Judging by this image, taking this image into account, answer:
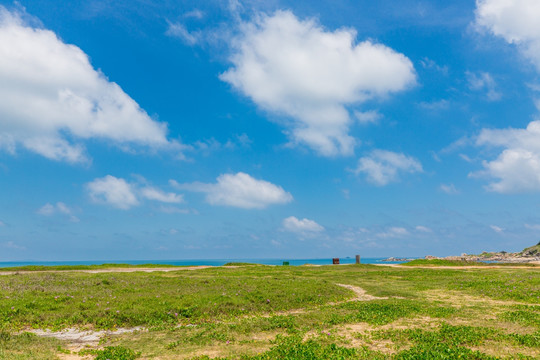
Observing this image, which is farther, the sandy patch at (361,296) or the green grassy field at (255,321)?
the sandy patch at (361,296)

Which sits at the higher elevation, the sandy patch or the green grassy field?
the green grassy field

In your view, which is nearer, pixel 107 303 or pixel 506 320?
pixel 506 320

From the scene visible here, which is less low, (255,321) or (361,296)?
(255,321)

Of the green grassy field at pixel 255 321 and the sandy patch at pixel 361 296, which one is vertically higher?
the green grassy field at pixel 255 321

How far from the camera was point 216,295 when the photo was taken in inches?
997

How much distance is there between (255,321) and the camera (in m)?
19.2

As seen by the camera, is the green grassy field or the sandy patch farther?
the sandy patch

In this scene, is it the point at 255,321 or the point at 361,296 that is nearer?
the point at 255,321

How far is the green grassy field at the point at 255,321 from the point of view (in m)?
14.0

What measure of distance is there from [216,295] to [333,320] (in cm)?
961

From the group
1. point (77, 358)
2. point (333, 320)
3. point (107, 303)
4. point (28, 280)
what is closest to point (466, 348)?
point (333, 320)

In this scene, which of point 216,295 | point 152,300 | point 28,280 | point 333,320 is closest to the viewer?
point 333,320

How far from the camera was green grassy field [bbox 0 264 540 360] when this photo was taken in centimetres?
1397

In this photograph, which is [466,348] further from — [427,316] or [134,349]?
[134,349]
